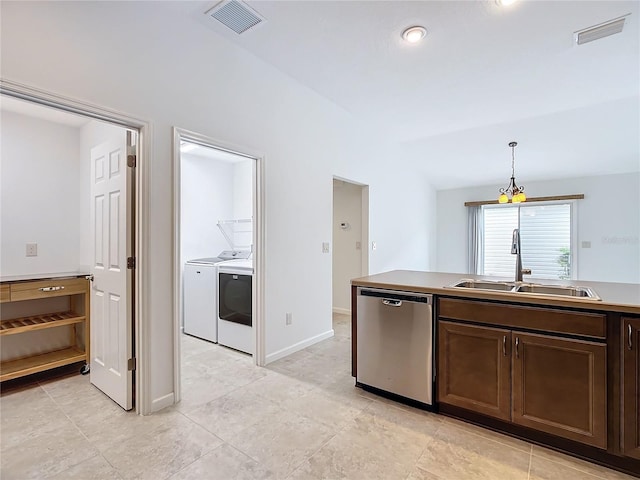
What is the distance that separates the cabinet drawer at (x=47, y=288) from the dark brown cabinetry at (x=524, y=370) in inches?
117

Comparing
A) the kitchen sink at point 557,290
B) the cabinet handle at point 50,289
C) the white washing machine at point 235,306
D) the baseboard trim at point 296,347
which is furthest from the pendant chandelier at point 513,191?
the cabinet handle at point 50,289

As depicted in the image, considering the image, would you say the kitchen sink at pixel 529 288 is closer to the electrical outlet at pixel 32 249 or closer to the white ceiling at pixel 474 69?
the white ceiling at pixel 474 69

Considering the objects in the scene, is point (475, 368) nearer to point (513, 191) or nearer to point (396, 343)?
point (396, 343)

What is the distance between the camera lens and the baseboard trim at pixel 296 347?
10.1 ft

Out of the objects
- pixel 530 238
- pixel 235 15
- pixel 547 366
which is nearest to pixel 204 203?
pixel 235 15

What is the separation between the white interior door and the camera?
2.18 metres

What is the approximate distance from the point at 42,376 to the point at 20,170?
6.06ft

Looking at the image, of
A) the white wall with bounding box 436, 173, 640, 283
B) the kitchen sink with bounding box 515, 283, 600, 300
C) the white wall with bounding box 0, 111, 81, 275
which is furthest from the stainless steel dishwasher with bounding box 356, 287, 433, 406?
the white wall with bounding box 436, 173, 640, 283

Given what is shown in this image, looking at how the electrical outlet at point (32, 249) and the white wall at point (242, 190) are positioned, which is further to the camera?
the white wall at point (242, 190)

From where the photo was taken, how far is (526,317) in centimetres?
183

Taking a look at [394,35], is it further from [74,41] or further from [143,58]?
[74,41]

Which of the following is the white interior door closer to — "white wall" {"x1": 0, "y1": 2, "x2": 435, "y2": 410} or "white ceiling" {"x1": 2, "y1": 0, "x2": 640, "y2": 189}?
"white wall" {"x1": 0, "y1": 2, "x2": 435, "y2": 410}

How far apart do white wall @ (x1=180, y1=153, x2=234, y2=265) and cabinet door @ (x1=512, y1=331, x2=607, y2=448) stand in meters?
3.86

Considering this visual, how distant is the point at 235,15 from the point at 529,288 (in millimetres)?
2822
